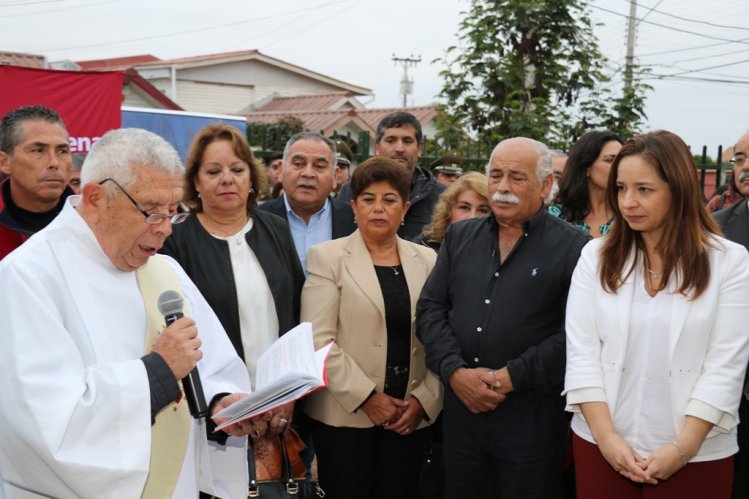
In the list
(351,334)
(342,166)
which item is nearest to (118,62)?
(342,166)

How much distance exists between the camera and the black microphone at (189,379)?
9.20ft

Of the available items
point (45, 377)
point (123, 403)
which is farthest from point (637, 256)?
point (45, 377)

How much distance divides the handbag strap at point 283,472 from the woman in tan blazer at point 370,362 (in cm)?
43

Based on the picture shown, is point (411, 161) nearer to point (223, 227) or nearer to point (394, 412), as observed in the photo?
point (223, 227)

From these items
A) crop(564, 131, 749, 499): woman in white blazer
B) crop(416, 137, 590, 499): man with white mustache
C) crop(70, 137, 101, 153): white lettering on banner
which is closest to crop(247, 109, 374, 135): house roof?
crop(70, 137, 101, 153): white lettering on banner

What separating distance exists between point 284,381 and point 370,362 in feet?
5.18

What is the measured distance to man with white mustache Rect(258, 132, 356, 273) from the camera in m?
5.12

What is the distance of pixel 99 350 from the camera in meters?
2.76

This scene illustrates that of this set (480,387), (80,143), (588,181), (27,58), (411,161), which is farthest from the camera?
(27,58)

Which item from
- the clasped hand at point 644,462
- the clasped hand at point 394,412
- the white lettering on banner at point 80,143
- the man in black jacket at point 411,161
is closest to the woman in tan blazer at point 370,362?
the clasped hand at point 394,412

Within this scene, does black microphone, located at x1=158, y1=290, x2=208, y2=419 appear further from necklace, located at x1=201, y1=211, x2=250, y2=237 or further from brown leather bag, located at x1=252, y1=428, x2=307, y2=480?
necklace, located at x1=201, y1=211, x2=250, y2=237

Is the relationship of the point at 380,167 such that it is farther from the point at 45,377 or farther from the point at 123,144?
the point at 45,377

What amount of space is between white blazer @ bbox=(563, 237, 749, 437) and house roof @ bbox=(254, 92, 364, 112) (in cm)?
2173

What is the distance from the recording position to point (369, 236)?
14.8 feet
